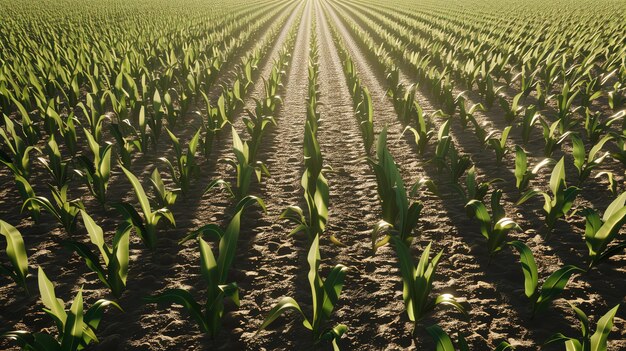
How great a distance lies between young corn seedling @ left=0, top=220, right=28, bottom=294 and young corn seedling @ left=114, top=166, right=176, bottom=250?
47cm

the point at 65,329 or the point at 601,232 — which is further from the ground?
the point at 65,329

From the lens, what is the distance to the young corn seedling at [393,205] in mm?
2475

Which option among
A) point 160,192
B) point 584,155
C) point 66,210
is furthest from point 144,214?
point 584,155

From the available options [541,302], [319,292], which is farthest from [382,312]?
[541,302]

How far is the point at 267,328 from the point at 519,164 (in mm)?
2129

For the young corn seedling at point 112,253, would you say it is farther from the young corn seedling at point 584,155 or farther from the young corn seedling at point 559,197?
the young corn seedling at point 584,155

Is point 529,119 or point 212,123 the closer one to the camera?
point 529,119

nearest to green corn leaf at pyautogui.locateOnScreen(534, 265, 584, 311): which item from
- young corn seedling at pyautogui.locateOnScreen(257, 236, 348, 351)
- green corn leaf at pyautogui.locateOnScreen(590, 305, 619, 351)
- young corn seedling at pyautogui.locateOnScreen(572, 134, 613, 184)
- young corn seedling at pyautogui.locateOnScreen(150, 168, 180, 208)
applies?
green corn leaf at pyautogui.locateOnScreen(590, 305, 619, 351)

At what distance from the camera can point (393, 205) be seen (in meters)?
2.80

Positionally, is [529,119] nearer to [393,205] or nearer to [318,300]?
[393,205]

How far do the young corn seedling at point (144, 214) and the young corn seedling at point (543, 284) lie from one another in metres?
1.90

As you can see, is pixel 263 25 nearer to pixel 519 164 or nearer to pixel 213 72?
pixel 213 72

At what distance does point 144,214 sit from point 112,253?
424 millimetres

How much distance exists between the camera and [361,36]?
41.3ft
